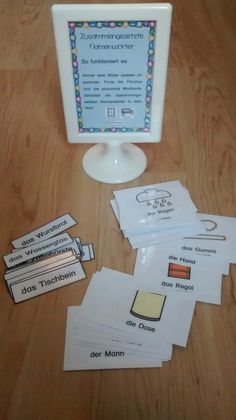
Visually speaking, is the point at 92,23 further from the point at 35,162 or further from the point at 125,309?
the point at 125,309

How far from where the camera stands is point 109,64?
0.67 metres

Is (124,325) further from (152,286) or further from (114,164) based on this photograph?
(114,164)

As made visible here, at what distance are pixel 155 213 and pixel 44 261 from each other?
227 millimetres

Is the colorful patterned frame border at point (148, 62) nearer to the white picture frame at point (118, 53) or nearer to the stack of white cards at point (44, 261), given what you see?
the white picture frame at point (118, 53)

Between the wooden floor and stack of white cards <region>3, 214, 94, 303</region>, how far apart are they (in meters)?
0.02

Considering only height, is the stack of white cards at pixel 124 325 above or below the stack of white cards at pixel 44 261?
below

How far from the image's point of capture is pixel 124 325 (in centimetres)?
60

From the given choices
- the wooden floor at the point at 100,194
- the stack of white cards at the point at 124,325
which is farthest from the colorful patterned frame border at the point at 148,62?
the stack of white cards at the point at 124,325

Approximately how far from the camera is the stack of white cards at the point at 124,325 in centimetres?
57

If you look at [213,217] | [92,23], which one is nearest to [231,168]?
[213,217]

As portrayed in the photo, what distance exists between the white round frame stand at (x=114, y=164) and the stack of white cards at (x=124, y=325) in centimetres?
25

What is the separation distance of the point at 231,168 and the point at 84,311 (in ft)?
1.50

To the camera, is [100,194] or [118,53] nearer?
[118,53]

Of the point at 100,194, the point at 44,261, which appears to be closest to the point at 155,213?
the point at 100,194
